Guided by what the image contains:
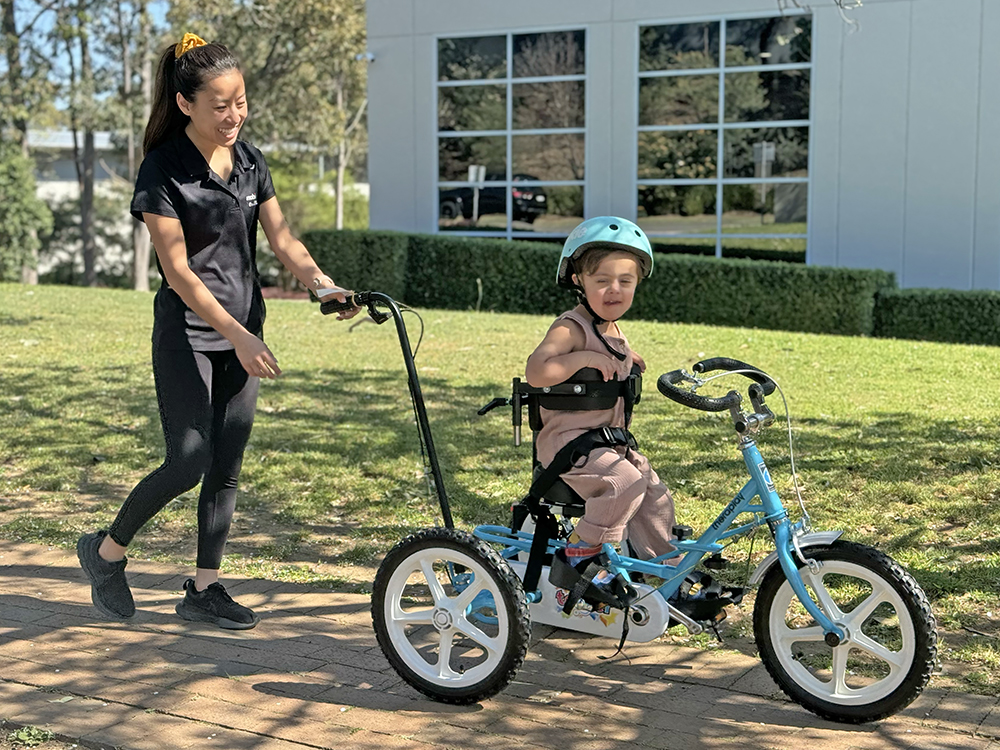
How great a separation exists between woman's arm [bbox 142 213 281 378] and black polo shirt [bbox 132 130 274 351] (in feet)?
0.19

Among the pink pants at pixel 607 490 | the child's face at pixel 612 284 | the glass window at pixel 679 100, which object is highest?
the glass window at pixel 679 100

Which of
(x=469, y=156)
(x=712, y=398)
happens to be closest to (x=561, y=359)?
(x=712, y=398)

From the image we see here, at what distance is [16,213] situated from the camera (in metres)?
27.9

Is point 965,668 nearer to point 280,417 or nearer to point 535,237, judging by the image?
point 280,417

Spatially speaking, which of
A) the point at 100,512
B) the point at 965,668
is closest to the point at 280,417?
the point at 100,512

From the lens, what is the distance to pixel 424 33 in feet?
60.9

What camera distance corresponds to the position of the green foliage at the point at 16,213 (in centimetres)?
2752

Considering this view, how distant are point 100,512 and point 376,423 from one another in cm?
225

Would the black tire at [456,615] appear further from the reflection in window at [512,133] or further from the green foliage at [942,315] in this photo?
the reflection in window at [512,133]

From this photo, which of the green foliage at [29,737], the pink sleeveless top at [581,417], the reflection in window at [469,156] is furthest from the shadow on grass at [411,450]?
the reflection in window at [469,156]

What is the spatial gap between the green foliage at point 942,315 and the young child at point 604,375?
11494 mm

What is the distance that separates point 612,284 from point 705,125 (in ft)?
45.1

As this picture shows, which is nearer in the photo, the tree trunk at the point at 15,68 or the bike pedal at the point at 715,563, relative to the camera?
the bike pedal at the point at 715,563

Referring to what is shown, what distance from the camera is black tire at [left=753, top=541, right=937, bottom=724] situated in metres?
3.41
